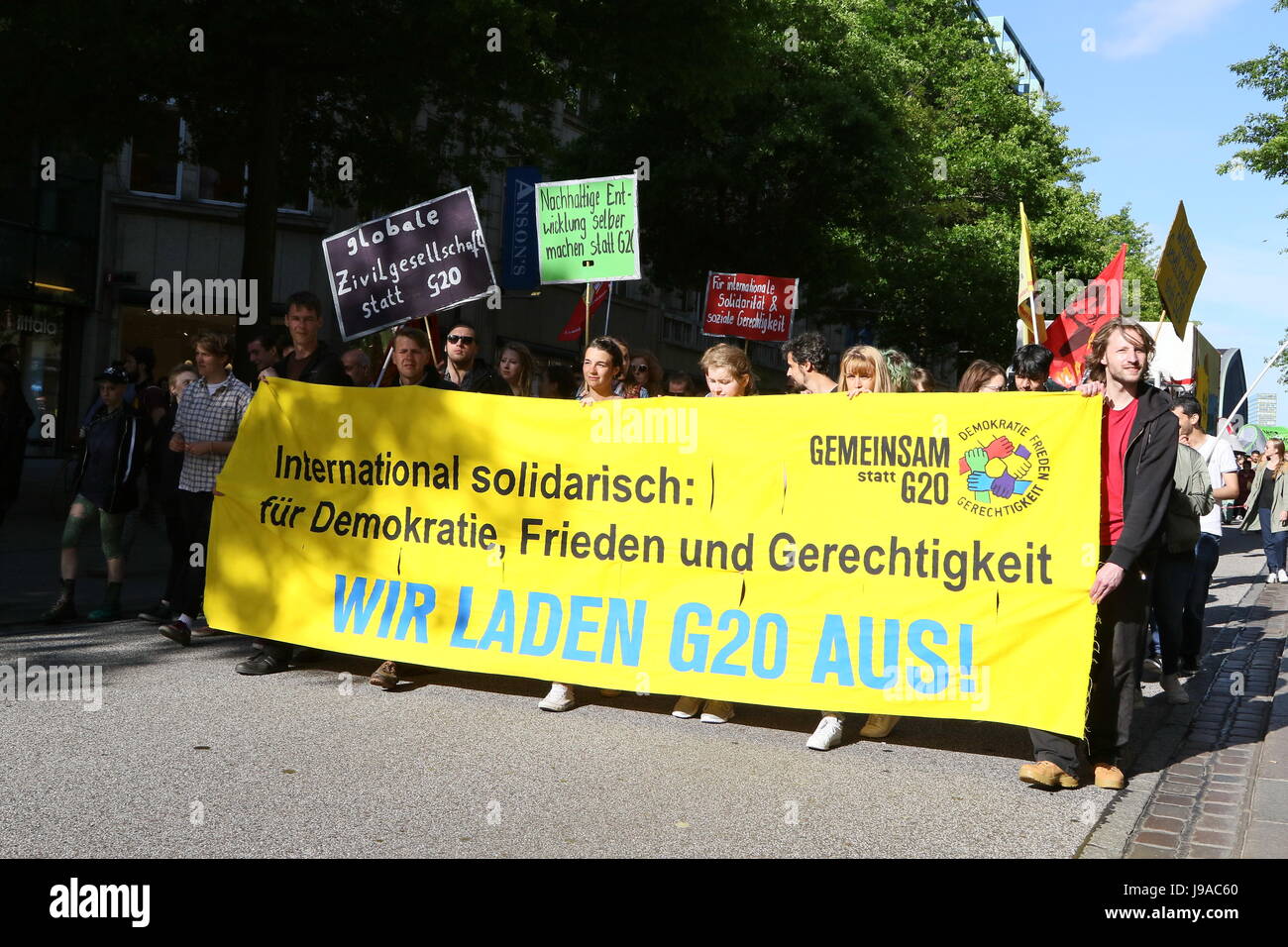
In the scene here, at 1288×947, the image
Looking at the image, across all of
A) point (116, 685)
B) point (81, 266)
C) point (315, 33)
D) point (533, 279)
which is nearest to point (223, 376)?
point (116, 685)

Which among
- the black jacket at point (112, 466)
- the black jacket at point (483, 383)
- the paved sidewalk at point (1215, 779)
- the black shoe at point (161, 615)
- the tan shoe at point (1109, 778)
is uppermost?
the black jacket at point (483, 383)

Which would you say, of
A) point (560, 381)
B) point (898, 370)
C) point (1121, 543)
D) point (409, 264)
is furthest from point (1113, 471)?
point (409, 264)

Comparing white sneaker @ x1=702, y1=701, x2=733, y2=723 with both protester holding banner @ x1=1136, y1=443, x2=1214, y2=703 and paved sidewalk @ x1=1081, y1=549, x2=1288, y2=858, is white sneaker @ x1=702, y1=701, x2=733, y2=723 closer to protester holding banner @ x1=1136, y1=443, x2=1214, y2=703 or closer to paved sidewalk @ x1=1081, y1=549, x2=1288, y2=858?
paved sidewalk @ x1=1081, y1=549, x2=1288, y2=858

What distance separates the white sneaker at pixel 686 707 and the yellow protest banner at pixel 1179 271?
3996 mm

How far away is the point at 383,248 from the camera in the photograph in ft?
28.3

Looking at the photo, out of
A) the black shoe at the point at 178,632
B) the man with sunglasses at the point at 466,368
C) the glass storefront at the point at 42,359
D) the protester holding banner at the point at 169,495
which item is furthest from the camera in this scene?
the glass storefront at the point at 42,359

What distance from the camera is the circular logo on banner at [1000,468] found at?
5652 millimetres

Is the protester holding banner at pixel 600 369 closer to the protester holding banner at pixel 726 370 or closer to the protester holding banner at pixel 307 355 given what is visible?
the protester holding banner at pixel 726 370

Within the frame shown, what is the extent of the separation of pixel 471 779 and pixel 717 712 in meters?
1.71

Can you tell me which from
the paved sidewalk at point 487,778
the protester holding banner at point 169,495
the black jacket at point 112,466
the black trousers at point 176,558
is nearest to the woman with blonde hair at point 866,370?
the paved sidewalk at point 487,778

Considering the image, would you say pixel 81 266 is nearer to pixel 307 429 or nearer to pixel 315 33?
pixel 315 33

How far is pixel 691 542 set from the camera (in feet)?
20.7

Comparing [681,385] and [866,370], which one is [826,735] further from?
[681,385]
